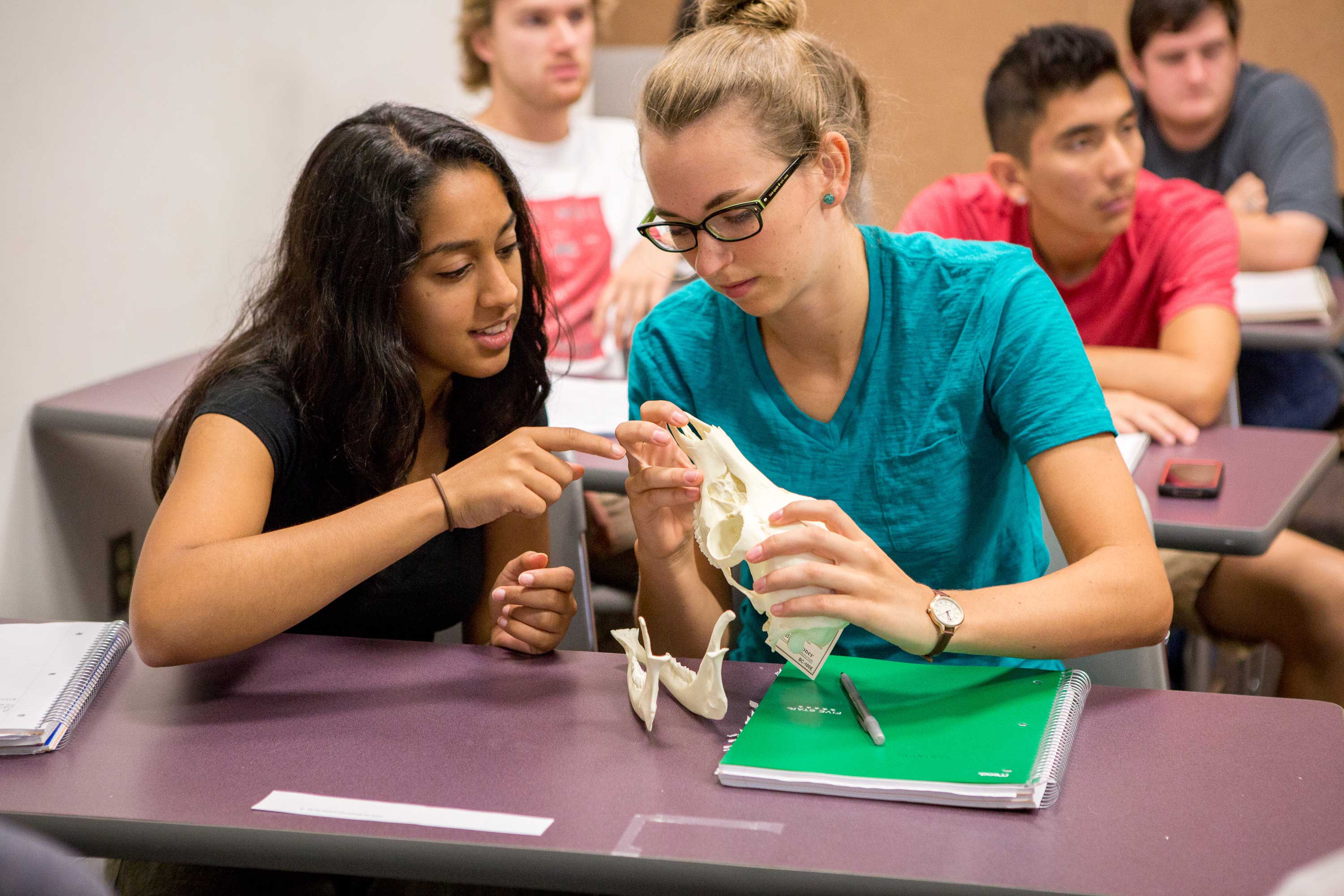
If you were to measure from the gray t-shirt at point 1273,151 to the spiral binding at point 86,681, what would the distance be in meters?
3.11

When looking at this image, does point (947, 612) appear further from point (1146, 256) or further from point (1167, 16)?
point (1167, 16)

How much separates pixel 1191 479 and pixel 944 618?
1.03 meters

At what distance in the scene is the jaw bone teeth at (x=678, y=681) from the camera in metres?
1.24

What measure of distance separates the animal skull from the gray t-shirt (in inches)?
103

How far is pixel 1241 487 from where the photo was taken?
2.04 m

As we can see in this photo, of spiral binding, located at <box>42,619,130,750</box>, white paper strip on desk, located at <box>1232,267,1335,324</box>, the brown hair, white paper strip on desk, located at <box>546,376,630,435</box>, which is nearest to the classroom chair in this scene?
white paper strip on desk, located at <box>546,376,630,435</box>

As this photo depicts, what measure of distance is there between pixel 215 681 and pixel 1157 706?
1017 millimetres

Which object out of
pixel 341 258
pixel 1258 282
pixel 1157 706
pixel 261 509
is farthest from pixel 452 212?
pixel 1258 282

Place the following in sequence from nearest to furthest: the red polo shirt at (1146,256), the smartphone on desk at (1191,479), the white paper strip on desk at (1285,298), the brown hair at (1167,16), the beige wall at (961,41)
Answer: the smartphone on desk at (1191,479)
the red polo shirt at (1146,256)
the white paper strip on desk at (1285,298)
the brown hair at (1167,16)
the beige wall at (961,41)

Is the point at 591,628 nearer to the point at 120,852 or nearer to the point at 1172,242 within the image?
the point at 120,852

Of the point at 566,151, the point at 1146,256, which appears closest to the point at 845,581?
the point at 1146,256

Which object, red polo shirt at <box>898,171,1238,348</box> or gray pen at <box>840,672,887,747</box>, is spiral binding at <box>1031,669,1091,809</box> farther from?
red polo shirt at <box>898,171,1238,348</box>

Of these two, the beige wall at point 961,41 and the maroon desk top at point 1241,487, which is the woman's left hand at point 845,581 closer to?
the maroon desk top at point 1241,487

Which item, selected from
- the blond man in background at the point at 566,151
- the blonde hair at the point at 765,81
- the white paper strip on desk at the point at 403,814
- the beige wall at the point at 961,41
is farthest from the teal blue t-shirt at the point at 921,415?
the beige wall at the point at 961,41
